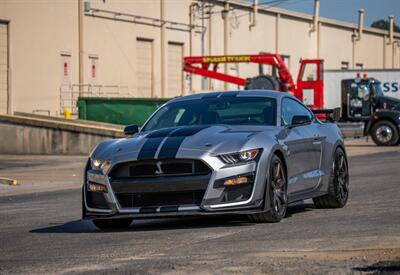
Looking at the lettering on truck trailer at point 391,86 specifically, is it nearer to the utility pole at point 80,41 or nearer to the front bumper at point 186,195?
the utility pole at point 80,41

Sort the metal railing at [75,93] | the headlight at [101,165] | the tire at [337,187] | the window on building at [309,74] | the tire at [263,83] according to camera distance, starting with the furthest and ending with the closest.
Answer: the window on building at [309,74], the tire at [263,83], the metal railing at [75,93], the tire at [337,187], the headlight at [101,165]

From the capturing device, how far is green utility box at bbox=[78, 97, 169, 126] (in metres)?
39.2

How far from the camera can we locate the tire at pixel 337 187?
13.3m

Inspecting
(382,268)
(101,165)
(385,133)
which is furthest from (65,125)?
(382,268)

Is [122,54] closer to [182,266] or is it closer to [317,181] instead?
[317,181]

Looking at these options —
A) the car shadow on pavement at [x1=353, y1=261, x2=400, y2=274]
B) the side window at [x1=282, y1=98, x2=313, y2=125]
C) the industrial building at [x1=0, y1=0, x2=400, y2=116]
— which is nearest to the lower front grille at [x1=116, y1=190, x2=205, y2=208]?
the side window at [x1=282, y1=98, x2=313, y2=125]

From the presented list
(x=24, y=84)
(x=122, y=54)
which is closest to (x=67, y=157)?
(x=24, y=84)

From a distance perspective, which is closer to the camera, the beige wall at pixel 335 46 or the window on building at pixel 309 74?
the window on building at pixel 309 74

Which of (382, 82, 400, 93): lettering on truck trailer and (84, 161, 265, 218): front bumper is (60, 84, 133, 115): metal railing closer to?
(382, 82, 400, 93): lettering on truck trailer

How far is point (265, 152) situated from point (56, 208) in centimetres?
526

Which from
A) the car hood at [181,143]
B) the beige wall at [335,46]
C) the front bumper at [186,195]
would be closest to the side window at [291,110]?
the car hood at [181,143]

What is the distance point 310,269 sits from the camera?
25.6 ft

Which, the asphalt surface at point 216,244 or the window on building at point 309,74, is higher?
the window on building at point 309,74

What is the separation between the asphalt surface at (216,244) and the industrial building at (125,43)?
27.2m
